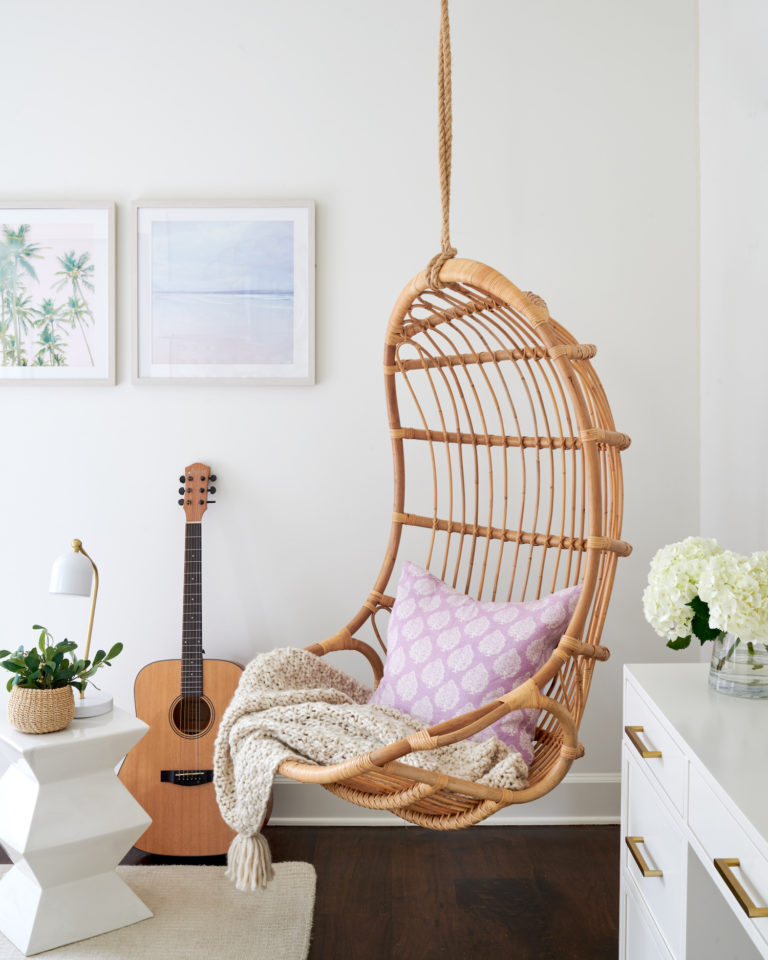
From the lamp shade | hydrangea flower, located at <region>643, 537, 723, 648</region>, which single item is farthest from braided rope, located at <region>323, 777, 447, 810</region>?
the lamp shade

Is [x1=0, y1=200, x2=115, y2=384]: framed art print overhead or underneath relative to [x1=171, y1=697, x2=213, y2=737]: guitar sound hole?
overhead

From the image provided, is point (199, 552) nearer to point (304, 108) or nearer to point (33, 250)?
point (33, 250)

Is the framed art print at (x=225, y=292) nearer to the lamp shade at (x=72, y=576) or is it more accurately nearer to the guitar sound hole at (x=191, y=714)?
the lamp shade at (x=72, y=576)

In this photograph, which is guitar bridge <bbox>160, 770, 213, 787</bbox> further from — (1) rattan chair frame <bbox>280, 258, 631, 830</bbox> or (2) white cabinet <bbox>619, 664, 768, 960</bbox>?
(2) white cabinet <bbox>619, 664, 768, 960</bbox>

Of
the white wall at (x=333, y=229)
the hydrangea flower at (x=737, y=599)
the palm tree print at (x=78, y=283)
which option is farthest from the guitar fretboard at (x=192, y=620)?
the hydrangea flower at (x=737, y=599)

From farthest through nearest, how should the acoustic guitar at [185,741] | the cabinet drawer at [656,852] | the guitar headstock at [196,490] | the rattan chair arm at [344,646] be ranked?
the guitar headstock at [196,490], the acoustic guitar at [185,741], the rattan chair arm at [344,646], the cabinet drawer at [656,852]

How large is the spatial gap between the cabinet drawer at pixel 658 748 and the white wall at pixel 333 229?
890 millimetres

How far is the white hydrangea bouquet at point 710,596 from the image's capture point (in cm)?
126

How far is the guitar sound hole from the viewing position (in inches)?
85.0

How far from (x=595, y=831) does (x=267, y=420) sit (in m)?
1.52

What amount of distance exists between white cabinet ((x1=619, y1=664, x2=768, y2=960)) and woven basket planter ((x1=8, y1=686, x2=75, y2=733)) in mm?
1220

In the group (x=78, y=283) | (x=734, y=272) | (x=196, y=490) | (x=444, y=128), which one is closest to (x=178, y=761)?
(x=196, y=490)

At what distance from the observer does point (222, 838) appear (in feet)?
6.89

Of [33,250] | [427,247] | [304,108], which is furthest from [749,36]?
[33,250]
